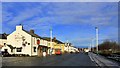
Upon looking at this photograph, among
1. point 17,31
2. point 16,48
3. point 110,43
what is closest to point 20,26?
point 17,31

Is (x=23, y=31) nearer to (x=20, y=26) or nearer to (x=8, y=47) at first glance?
(x=20, y=26)

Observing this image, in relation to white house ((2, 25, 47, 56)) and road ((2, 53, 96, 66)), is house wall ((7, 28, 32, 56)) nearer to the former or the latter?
white house ((2, 25, 47, 56))

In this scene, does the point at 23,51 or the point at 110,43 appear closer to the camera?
the point at 23,51

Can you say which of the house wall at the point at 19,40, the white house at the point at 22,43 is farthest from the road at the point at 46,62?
the white house at the point at 22,43

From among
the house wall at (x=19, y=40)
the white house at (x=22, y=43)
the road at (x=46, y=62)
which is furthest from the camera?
the white house at (x=22, y=43)

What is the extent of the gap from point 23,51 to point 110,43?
68561mm

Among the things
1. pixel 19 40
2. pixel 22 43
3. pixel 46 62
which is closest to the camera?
pixel 46 62

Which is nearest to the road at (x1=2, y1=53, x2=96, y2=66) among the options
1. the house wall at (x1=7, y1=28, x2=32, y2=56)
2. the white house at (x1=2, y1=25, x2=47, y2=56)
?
the house wall at (x1=7, y1=28, x2=32, y2=56)

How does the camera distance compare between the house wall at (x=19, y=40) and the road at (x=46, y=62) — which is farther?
the house wall at (x=19, y=40)

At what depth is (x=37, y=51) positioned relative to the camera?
83938 millimetres

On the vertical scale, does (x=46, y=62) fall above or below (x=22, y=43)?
below

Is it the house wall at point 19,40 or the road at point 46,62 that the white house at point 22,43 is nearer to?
the house wall at point 19,40

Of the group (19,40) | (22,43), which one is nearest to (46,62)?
(22,43)

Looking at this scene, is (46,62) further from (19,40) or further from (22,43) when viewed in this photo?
(19,40)
